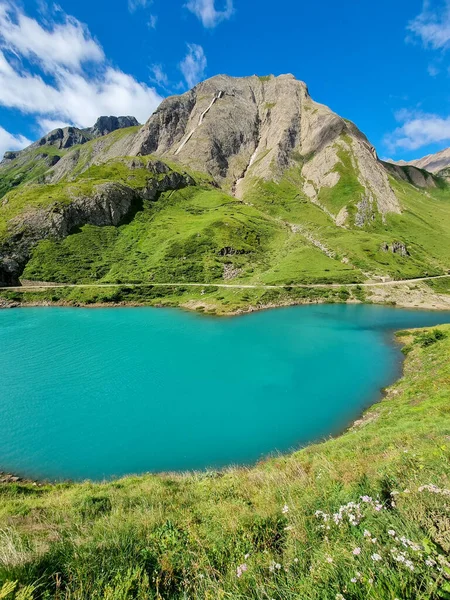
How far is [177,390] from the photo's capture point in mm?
33594

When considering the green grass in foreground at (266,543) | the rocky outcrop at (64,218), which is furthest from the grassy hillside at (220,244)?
the green grass in foreground at (266,543)

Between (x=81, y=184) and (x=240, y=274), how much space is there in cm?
9729

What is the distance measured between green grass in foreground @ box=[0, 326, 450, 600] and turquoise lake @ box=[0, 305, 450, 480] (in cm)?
1326

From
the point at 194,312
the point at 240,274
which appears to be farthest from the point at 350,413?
the point at 240,274

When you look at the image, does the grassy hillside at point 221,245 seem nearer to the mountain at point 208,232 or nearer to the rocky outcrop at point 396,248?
the mountain at point 208,232

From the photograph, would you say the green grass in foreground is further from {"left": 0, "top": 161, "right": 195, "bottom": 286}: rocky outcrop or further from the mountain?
{"left": 0, "top": 161, "right": 195, "bottom": 286}: rocky outcrop

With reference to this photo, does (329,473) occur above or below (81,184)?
below

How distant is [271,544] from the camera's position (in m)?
6.30

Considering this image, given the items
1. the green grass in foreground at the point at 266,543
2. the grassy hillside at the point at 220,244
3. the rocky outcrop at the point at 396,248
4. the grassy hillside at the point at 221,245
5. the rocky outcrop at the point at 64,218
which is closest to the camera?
the green grass in foreground at the point at 266,543

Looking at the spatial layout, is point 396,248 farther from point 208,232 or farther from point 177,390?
point 177,390

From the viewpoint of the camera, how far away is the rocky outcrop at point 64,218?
10862 cm

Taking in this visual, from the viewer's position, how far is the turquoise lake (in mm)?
23266

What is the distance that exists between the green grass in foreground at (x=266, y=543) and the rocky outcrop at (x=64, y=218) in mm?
120726

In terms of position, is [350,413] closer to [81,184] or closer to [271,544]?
[271,544]
